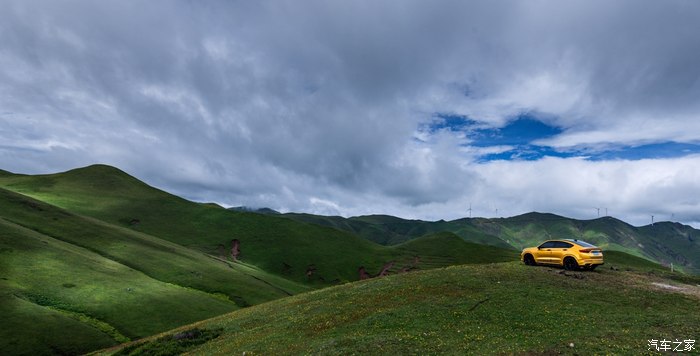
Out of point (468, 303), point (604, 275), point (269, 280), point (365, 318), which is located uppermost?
point (604, 275)

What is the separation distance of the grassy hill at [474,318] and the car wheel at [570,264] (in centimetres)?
174

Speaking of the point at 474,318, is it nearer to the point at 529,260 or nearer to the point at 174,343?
the point at 529,260

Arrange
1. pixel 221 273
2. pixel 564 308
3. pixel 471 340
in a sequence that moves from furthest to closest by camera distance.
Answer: pixel 221 273 → pixel 564 308 → pixel 471 340

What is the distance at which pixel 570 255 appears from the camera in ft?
121

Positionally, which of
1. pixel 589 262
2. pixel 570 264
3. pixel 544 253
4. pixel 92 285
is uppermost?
pixel 544 253

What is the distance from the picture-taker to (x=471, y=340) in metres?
21.4

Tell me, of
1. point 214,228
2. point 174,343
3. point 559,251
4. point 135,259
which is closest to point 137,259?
point 135,259

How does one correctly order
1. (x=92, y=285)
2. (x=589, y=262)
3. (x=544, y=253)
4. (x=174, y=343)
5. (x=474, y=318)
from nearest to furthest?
1. (x=474, y=318)
2. (x=174, y=343)
3. (x=589, y=262)
4. (x=544, y=253)
5. (x=92, y=285)

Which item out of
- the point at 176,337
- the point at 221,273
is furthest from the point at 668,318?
the point at 221,273

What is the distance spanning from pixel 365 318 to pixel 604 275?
80.4 ft

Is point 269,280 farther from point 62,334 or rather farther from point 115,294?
point 62,334

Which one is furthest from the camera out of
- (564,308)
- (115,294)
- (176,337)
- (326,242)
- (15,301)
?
(326,242)

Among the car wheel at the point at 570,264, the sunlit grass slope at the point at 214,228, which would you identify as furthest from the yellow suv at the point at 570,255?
the sunlit grass slope at the point at 214,228

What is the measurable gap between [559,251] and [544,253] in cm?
182
